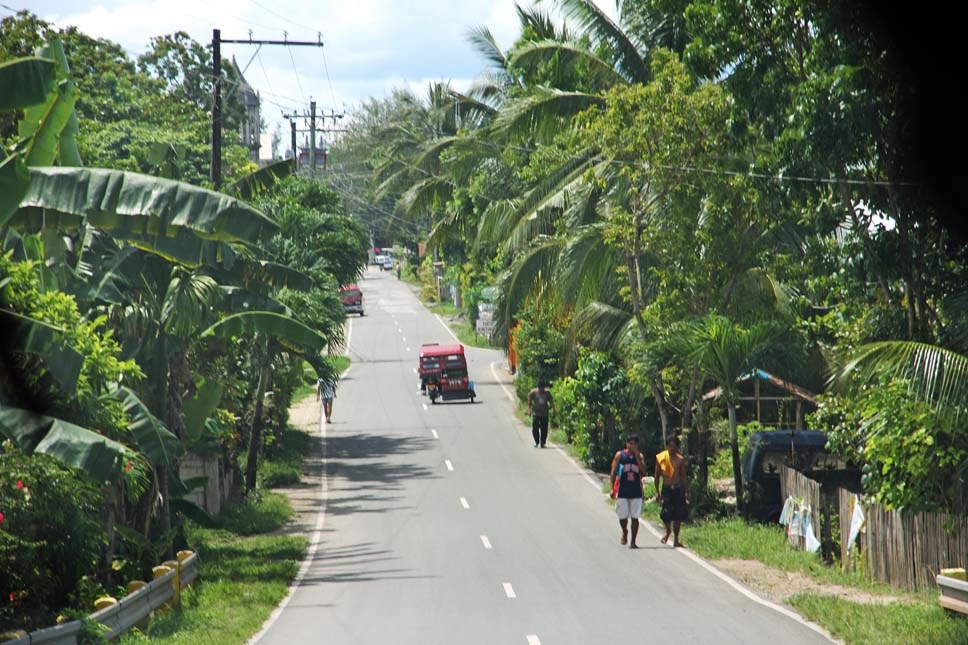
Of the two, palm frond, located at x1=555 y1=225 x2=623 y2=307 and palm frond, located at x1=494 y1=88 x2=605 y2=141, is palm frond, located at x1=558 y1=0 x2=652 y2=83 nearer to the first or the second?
palm frond, located at x1=494 y1=88 x2=605 y2=141

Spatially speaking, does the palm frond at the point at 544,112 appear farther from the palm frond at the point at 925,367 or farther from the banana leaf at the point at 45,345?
the banana leaf at the point at 45,345

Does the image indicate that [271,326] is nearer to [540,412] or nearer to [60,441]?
[60,441]

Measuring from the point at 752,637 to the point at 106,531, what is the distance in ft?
28.9

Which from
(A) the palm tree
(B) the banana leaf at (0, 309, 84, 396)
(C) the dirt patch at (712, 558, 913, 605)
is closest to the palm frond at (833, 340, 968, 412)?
(C) the dirt patch at (712, 558, 913, 605)

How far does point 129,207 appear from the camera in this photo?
14930mm

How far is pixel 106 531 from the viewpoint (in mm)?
17375

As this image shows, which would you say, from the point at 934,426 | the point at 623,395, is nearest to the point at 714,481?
the point at 623,395

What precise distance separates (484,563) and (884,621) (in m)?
7.36

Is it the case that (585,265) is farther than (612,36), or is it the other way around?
(612,36)

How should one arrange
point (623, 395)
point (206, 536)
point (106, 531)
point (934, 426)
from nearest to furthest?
point (934, 426) → point (106, 531) → point (206, 536) → point (623, 395)

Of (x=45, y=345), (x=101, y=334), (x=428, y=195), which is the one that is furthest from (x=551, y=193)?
(x=45, y=345)

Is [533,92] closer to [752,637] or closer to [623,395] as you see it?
[623,395]

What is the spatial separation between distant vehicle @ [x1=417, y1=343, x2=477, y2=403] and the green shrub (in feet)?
110

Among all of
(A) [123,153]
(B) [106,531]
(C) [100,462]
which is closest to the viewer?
(C) [100,462]
